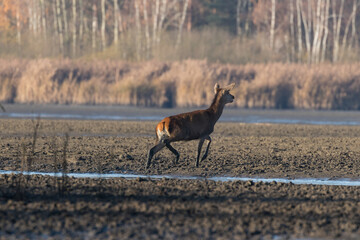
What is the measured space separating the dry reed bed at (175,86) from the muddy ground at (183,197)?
18.8 metres

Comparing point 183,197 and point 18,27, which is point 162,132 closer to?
point 183,197

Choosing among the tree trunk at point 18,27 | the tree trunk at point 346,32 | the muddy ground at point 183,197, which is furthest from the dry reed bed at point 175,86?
the muddy ground at point 183,197

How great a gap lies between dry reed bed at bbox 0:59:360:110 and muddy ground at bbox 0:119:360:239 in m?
18.8

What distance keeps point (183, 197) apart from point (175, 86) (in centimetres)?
2829

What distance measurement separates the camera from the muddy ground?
8.64 meters

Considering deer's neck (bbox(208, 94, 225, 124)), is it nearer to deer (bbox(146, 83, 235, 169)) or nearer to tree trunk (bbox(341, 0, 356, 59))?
deer (bbox(146, 83, 235, 169))

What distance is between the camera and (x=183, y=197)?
10.7m

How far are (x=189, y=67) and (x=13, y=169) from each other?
26662 mm

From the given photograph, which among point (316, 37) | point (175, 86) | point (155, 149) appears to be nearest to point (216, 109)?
point (155, 149)

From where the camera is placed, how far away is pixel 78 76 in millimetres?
40688

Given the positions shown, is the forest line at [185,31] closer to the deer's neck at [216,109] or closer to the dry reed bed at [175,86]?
the dry reed bed at [175,86]

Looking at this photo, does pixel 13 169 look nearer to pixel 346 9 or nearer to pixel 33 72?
pixel 33 72

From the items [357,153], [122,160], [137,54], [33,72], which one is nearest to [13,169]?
[122,160]

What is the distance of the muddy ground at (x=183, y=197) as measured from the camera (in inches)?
340
